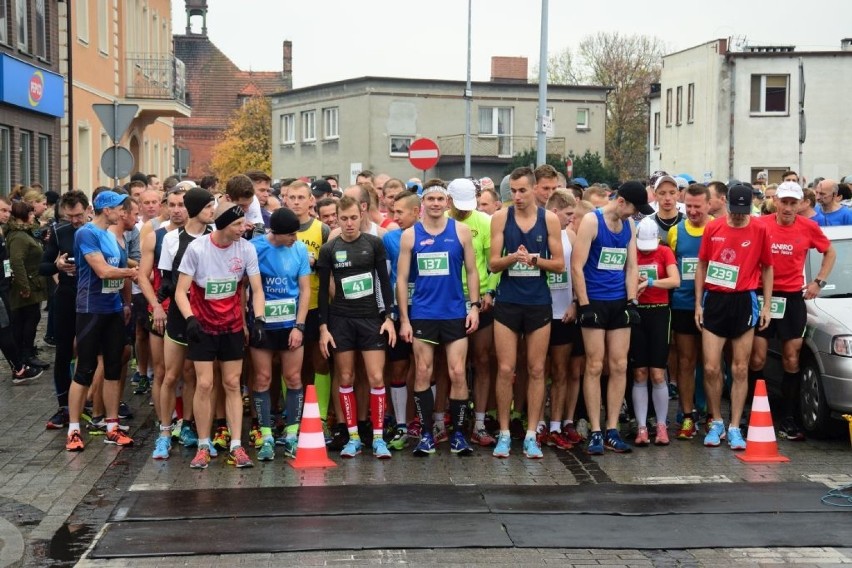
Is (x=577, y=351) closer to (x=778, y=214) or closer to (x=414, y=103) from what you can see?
(x=778, y=214)

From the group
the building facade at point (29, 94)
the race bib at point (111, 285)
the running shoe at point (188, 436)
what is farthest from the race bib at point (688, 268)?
the building facade at point (29, 94)

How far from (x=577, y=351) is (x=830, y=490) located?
2.58 m

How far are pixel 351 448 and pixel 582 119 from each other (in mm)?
59117

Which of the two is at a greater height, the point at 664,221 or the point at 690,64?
the point at 690,64

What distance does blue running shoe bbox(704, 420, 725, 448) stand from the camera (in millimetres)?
10602

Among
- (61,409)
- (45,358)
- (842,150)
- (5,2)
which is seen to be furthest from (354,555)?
(842,150)

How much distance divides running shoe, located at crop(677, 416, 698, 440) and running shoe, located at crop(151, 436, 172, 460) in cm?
416

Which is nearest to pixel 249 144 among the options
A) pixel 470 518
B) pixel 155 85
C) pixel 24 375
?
pixel 155 85

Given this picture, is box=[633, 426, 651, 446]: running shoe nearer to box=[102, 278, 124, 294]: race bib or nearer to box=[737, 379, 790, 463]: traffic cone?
box=[737, 379, 790, 463]: traffic cone

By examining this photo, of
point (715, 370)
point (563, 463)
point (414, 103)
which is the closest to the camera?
point (563, 463)

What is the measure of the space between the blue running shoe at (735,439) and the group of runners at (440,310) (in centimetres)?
19

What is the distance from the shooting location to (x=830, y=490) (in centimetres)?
889

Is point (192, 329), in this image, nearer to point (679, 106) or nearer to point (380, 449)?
point (380, 449)

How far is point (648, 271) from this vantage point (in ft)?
34.8
